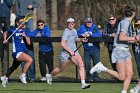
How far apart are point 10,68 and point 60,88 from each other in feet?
7.31

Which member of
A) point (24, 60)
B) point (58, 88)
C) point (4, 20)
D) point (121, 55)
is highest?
point (4, 20)

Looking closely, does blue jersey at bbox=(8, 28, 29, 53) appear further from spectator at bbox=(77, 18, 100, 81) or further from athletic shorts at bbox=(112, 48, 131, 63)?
athletic shorts at bbox=(112, 48, 131, 63)

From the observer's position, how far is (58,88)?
23438 mm

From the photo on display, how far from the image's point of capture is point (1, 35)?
1021 inches

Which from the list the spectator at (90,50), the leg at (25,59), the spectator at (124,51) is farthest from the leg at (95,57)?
the spectator at (124,51)

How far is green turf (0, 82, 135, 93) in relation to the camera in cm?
2225

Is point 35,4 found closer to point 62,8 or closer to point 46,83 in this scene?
point 46,83

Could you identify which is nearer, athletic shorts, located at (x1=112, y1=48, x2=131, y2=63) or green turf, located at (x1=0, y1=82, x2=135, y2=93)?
athletic shorts, located at (x1=112, y1=48, x2=131, y2=63)

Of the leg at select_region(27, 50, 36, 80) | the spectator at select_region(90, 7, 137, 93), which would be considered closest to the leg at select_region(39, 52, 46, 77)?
the leg at select_region(27, 50, 36, 80)

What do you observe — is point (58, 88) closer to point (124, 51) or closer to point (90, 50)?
point (90, 50)

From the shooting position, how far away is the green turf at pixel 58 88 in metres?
22.2

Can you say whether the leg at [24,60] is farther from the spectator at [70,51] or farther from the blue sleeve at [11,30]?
the spectator at [70,51]

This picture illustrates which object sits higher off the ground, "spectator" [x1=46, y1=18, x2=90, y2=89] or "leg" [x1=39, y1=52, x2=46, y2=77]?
"spectator" [x1=46, y1=18, x2=90, y2=89]

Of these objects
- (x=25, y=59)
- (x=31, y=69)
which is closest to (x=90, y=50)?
(x=31, y=69)
